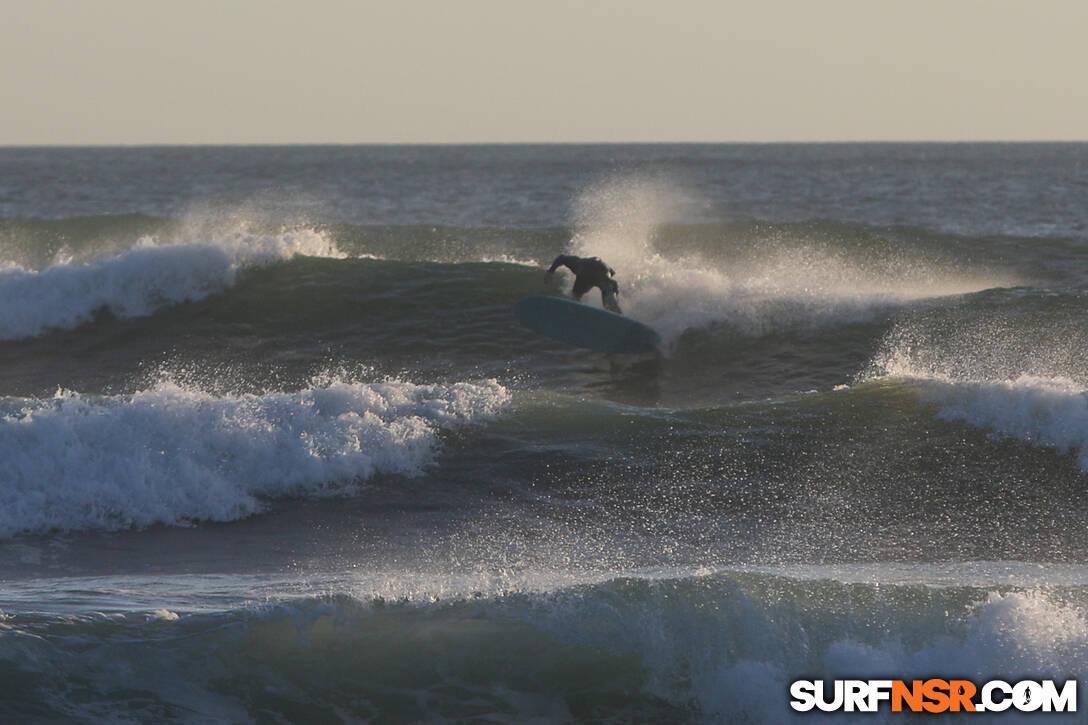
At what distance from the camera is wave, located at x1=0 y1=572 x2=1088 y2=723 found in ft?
21.1

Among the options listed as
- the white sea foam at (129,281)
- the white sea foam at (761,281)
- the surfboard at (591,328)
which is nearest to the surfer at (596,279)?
the surfboard at (591,328)

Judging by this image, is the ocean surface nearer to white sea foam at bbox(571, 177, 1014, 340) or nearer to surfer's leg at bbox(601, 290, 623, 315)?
white sea foam at bbox(571, 177, 1014, 340)

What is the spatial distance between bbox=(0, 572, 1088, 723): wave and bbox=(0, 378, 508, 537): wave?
→ 269cm

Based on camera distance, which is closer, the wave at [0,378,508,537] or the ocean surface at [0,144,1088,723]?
the ocean surface at [0,144,1088,723]

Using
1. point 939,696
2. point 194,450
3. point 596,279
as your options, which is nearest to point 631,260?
point 596,279

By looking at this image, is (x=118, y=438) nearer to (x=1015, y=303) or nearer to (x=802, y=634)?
(x=802, y=634)

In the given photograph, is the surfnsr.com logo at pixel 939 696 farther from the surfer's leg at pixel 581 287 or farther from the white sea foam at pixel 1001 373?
the surfer's leg at pixel 581 287

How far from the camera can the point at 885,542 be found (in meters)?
8.84

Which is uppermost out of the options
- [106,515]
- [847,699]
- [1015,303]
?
[1015,303]

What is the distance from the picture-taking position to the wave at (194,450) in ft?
31.6

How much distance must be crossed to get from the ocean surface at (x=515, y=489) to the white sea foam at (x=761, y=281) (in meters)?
0.08

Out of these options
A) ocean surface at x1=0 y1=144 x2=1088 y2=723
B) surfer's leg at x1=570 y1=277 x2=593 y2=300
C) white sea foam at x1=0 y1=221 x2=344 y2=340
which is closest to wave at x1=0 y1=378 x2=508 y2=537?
ocean surface at x1=0 y1=144 x2=1088 y2=723

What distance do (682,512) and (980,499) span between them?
2.37 meters

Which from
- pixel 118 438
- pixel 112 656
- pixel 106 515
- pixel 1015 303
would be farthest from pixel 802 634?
pixel 1015 303
